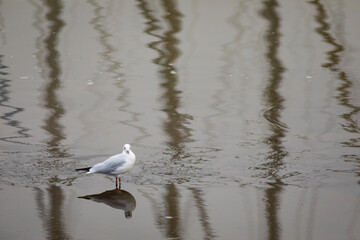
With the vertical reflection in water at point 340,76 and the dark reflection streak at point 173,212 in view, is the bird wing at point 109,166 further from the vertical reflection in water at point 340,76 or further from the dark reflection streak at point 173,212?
the vertical reflection in water at point 340,76

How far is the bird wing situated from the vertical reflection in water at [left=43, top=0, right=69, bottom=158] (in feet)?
2.68

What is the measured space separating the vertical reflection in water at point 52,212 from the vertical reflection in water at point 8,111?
1.48 meters

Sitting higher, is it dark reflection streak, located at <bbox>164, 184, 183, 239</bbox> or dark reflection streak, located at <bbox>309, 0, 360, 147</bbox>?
dark reflection streak, located at <bbox>164, 184, 183, 239</bbox>

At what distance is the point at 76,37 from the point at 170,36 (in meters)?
1.64

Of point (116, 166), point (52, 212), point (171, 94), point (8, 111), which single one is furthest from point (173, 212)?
point (171, 94)

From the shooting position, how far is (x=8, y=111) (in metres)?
8.70

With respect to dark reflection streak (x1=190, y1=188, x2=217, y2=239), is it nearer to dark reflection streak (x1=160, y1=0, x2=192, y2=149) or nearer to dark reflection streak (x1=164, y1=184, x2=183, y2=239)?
dark reflection streak (x1=164, y1=184, x2=183, y2=239)

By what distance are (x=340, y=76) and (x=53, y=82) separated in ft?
14.0

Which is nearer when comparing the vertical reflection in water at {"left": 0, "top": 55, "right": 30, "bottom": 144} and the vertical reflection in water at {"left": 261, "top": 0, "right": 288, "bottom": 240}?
the vertical reflection in water at {"left": 261, "top": 0, "right": 288, "bottom": 240}

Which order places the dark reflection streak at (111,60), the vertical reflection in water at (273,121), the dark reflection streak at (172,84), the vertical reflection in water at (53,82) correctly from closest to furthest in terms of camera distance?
the vertical reflection in water at (273,121) < the vertical reflection in water at (53,82) < the dark reflection streak at (172,84) < the dark reflection streak at (111,60)

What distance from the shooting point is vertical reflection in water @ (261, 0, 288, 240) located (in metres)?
6.09

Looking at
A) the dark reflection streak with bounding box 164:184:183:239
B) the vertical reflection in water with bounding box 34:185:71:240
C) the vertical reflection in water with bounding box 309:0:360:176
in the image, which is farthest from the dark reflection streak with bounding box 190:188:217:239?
the vertical reflection in water with bounding box 309:0:360:176

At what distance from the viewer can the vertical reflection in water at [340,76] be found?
798 cm

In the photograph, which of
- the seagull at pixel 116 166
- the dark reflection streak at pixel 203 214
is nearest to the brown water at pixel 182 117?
the dark reflection streak at pixel 203 214
